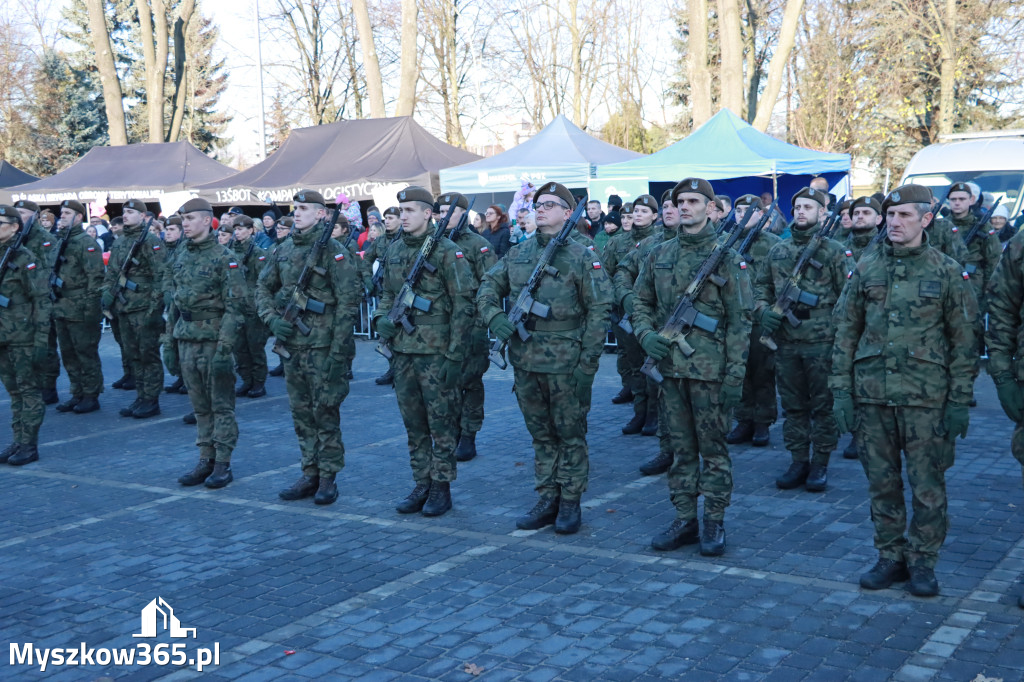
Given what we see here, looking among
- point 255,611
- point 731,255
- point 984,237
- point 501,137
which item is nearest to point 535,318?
point 731,255

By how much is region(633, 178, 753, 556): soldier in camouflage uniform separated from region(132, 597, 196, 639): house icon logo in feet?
9.17

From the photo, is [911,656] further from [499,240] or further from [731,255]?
[499,240]

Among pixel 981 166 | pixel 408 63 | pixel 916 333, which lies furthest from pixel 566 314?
pixel 408 63

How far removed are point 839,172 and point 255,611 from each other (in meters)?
15.2

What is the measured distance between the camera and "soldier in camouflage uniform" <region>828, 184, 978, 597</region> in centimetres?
523

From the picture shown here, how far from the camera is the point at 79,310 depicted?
38.7 ft

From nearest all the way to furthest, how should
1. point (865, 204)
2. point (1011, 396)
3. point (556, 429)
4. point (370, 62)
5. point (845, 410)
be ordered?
point (1011, 396)
point (845, 410)
point (556, 429)
point (865, 204)
point (370, 62)

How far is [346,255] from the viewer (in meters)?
7.62

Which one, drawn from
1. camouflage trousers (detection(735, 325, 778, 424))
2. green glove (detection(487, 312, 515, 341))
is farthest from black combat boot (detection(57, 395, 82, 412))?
camouflage trousers (detection(735, 325, 778, 424))

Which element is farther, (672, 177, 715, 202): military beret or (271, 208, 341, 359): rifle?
(271, 208, 341, 359): rifle

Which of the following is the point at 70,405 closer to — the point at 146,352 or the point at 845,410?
the point at 146,352

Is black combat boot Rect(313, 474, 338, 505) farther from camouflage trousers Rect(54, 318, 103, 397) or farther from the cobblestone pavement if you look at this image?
camouflage trousers Rect(54, 318, 103, 397)

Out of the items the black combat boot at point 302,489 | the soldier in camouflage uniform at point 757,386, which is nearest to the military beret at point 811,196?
the soldier in camouflage uniform at point 757,386

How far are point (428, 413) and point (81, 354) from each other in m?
6.60
